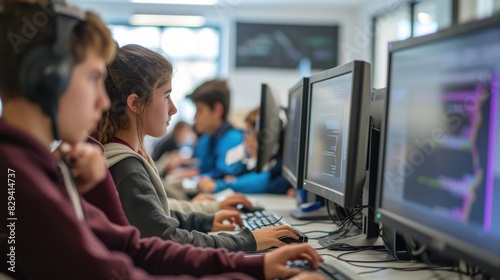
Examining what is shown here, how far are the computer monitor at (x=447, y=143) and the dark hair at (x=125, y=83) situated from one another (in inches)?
26.4

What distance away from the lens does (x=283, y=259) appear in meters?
1.05

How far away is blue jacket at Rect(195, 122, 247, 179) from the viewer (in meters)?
3.21

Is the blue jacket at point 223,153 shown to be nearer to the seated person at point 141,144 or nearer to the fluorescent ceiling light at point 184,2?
the seated person at point 141,144

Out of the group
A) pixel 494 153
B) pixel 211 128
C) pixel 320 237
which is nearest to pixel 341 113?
pixel 320 237

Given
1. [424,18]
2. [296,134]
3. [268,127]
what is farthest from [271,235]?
[424,18]

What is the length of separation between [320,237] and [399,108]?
571 mm

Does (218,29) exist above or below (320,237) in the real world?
above

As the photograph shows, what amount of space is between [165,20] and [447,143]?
21.7ft

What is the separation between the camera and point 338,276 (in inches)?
42.1

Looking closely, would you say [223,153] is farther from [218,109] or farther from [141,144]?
[141,144]

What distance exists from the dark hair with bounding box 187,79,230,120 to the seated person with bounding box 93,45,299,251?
1.74 metres

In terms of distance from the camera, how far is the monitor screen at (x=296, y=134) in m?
1.76

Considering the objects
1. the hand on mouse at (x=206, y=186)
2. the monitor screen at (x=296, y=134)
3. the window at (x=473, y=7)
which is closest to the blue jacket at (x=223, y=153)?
the hand on mouse at (x=206, y=186)

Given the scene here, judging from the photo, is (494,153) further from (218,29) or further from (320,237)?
(218,29)
